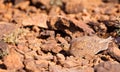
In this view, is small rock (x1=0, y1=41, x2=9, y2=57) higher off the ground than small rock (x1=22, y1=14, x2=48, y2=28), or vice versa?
small rock (x1=22, y1=14, x2=48, y2=28)

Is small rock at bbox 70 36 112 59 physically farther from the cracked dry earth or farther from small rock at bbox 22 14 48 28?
small rock at bbox 22 14 48 28

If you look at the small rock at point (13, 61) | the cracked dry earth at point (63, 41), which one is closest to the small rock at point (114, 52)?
the cracked dry earth at point (63, 41)

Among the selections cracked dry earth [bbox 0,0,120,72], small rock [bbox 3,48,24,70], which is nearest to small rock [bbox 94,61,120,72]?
cracked dry earth [bbox 0,0,120,72]

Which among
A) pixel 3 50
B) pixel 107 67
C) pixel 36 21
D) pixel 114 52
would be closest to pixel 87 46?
pixel 114 52

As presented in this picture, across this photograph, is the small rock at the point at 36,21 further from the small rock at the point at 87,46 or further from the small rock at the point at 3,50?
the small rock at the point at 3,50

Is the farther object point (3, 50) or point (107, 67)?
point (3, 50)

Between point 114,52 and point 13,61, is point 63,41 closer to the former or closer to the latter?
point 114,52

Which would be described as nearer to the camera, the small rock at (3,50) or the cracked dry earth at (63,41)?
the cracked dry earth at (63,41)

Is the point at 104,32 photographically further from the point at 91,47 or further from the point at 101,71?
the point at 101,71
